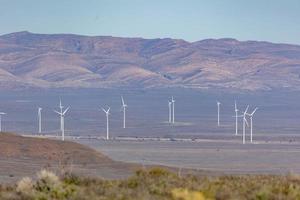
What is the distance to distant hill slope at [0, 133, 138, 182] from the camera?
4809 cm

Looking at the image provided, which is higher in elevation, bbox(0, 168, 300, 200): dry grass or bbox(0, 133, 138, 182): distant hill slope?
bbox(0, 168, 300, 200): dry grass

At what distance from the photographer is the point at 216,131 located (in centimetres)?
11569

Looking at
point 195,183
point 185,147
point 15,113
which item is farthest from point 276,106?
point 195,183

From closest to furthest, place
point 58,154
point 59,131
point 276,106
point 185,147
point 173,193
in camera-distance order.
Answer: point 173,193, point 58,154, point 185,147, point 59,131, point 276,106

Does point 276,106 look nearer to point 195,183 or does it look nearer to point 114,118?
point 114,118

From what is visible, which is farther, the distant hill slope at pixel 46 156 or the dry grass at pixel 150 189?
the distant hill slope at pixel 46 156

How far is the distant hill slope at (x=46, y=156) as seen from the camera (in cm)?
4809

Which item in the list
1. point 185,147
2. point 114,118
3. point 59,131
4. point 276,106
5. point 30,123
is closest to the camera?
point 185,147

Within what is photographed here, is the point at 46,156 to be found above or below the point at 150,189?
below

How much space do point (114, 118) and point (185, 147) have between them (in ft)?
188

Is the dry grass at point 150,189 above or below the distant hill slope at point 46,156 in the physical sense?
above

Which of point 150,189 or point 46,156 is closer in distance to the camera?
point 150,189

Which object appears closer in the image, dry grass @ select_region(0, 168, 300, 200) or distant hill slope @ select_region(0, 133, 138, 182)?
dry grass @ select_region(0, 168, 300, 200)

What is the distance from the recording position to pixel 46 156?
55.3m
